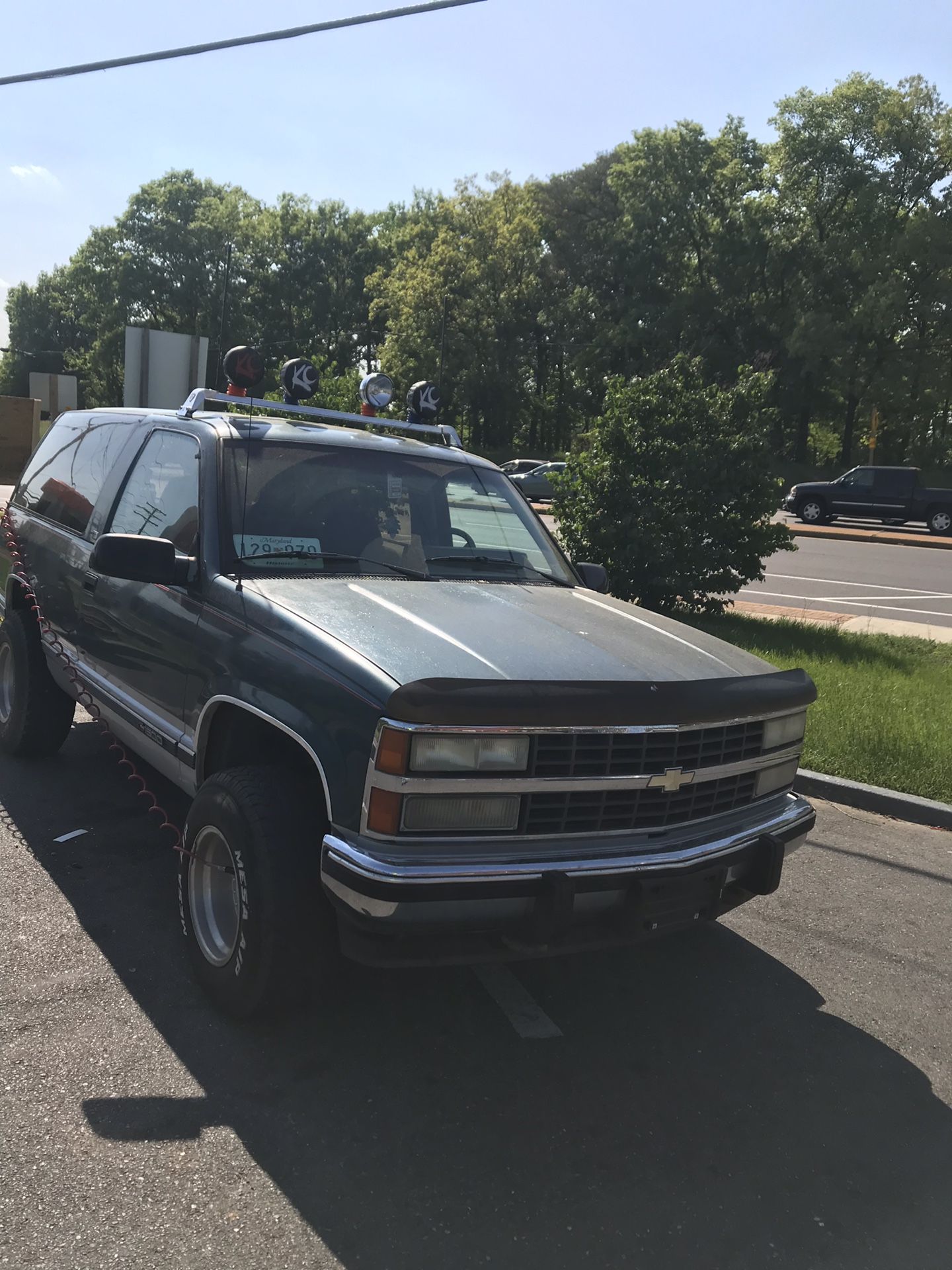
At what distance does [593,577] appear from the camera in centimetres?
488

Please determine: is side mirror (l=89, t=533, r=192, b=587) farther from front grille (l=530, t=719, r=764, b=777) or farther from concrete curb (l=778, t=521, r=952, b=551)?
concrete curb (l=778, t=521, r=952, b=551)

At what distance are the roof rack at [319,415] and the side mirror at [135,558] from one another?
0.98 metres

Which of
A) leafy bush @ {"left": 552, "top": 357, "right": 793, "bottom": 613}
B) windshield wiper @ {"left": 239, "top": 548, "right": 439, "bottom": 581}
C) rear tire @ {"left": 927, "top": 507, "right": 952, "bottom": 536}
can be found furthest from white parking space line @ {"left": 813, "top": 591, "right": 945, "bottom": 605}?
rear tire @ {"left": 927, "top": 507, "right": 952, "bottom": 536}

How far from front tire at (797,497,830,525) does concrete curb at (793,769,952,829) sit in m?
27.8

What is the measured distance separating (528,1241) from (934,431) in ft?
195

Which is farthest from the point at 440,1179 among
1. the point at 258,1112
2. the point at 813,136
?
the point at 813,136

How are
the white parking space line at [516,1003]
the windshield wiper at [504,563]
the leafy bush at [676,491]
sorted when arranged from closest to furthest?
the white parking space line at [516,1003] → the windshield wiper at [504,563] → the leafy bush at [676,491]

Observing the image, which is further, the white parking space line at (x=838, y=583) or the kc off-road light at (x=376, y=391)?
the white parking space line at (x=838, y=583)

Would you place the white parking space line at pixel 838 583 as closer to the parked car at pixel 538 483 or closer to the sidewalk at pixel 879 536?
the sidewalk at pixel 879 536

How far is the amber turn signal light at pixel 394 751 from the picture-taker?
2777mm

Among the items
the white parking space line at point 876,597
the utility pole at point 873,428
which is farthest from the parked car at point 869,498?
the white parking space line at point 876,597

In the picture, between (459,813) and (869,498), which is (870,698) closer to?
(459,813)

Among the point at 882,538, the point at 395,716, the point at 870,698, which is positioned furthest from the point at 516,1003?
the point at 882,538

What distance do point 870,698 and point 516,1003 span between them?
16.7 ft
